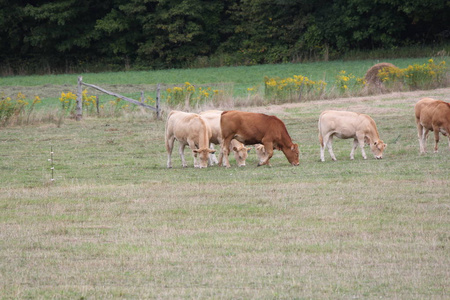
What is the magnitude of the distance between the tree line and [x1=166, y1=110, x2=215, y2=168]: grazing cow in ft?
126

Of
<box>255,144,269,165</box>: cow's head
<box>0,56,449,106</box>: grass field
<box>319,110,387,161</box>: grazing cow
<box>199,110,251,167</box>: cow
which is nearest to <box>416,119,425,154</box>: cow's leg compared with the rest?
<box>319,110,387,161</box>: grazing cow

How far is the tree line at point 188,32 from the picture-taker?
2159 inches

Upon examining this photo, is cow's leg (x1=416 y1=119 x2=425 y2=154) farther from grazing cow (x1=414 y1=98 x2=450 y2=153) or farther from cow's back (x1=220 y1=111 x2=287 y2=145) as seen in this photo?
cow's back (x1=220 y1=111 x2=287 y2=145)

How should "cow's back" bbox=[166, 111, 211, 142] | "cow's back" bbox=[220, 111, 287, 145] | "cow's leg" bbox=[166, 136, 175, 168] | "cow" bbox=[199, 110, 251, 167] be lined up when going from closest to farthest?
1. "cow's back" bbox=[166, 111, 211, 142]
2. "cow's back" bbox=[220, 111, 287, 145]
3. "cow's leg" bbox=[166, 136, 175, 168]
4. "cow" bbox=[199, 110, 251, 167]

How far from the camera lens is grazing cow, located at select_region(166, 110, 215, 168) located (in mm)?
16578

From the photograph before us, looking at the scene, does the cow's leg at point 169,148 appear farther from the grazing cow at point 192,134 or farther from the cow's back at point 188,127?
the cow's back at point 188,127

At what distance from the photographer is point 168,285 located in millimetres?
7336

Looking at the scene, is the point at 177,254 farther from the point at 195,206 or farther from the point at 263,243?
the point at 195,206

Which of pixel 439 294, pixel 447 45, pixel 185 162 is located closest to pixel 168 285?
pixel 439 294

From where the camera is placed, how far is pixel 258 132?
1680cm

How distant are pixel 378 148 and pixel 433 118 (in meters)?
1.66

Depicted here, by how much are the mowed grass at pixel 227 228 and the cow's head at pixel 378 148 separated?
0.42m

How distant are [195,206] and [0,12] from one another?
51.8 m

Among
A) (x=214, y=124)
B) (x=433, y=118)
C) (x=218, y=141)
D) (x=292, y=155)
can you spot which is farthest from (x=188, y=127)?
(x=433, y=118)
